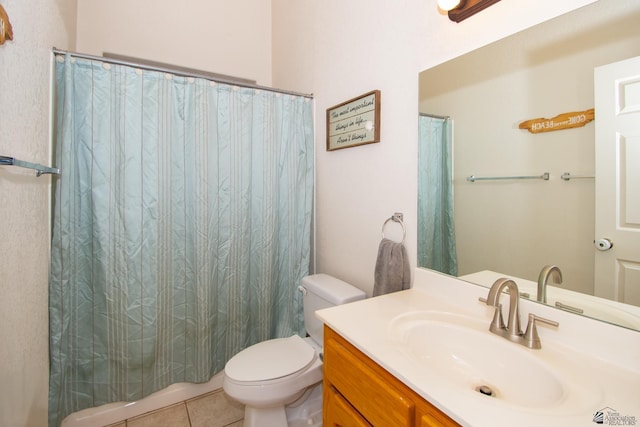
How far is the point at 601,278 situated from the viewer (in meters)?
0.78

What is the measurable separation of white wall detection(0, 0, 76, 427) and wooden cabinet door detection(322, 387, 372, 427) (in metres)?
0.92

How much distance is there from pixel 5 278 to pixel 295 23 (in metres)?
2.15

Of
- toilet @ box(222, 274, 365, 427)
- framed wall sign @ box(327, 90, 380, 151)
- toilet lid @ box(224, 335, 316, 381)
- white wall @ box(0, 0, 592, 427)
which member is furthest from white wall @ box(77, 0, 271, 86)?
toilet lid @ box(224, 335, 316, 381)

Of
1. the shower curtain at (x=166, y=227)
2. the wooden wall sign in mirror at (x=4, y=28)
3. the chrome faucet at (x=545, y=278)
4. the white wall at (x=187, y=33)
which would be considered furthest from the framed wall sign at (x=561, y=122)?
the white wall at (x=187, y=33)

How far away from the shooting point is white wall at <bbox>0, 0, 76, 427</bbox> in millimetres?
843

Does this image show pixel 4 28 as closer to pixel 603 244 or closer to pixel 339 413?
pixel 339 413

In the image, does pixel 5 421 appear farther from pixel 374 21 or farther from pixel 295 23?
pixel 295 23

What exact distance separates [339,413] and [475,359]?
0.46 m

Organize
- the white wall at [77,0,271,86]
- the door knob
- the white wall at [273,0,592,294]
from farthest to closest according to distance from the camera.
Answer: the white wall at [77,0,271,86]
the white wall at [273,0,592,294]
the door knob

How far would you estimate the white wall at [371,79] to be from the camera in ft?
3.51

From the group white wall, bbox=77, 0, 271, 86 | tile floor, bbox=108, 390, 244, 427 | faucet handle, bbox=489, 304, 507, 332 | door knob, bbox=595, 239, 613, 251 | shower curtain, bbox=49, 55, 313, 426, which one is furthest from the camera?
white wall, bbox=77, 0, 271, 86

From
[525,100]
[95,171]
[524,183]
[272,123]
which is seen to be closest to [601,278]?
[524,183]

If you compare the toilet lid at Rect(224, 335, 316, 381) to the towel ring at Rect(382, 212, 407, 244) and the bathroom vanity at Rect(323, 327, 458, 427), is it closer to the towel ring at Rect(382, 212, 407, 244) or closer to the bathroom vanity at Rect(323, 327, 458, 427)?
the bathroom vanity at Rect(323, 327, 458, 427)

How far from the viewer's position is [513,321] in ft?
2.77
